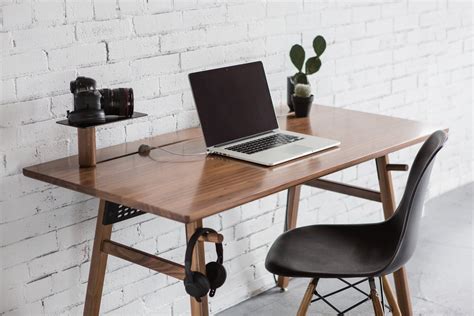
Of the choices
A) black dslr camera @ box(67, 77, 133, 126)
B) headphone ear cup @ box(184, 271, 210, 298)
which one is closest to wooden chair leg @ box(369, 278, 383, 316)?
headphone ear cup @ box(184, 271, 210, 298)

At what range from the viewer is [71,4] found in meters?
2.46

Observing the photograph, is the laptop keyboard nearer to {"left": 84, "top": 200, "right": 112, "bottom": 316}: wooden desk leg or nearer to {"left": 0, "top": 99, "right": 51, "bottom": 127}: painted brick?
{"left": 84, "top": 200, "right": 112, "bottom": 316}: wooden desk leg

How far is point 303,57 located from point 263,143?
0.56 metres

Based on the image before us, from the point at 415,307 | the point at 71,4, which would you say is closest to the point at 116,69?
the point at 71,4

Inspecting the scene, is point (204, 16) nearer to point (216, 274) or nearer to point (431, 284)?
point (216, 274)

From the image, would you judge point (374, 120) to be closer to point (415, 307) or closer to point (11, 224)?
point (415, 307)

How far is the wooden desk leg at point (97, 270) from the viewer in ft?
8.16

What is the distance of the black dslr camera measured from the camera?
2291mm

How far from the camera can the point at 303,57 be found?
9.93 ft

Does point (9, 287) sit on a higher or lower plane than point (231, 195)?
lower

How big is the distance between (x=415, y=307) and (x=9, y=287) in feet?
4.95

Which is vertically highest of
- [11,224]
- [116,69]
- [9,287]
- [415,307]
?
[116,69]

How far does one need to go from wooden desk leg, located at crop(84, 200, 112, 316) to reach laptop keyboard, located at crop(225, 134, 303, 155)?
0.44m

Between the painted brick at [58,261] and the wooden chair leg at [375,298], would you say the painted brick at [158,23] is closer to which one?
the painted brick at [58,261]
